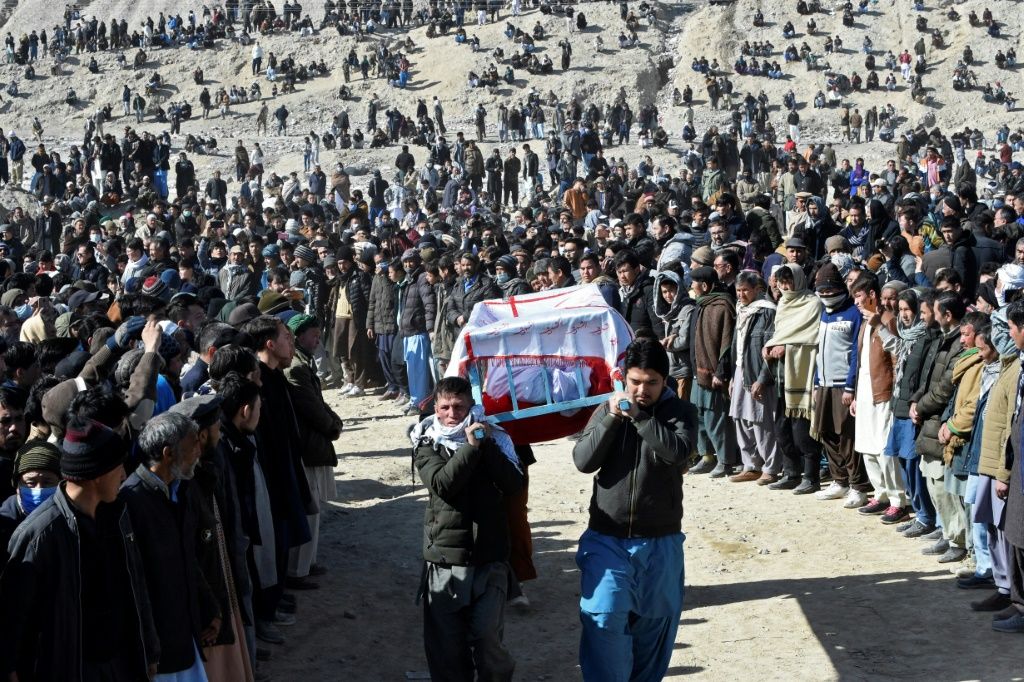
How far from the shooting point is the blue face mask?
4758 mm

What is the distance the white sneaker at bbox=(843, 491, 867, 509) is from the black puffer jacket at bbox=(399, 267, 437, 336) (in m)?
5.61

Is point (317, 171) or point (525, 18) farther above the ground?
point (525, 18)

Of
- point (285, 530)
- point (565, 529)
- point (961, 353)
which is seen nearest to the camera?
point (285, 530)

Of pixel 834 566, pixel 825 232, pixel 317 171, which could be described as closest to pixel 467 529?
pixel 834 566

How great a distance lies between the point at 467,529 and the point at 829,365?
465 centimetres

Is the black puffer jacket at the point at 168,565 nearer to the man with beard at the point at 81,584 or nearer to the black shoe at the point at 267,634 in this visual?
the man with beard at the point at 81,584

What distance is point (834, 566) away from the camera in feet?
26.4

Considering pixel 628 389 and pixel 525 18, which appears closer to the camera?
pixel 628 389

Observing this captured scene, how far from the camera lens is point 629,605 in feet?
18.2

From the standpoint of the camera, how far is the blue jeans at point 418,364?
13.9m

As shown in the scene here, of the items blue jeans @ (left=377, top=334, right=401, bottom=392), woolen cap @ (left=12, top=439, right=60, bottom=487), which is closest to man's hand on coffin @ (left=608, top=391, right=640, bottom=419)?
woolen cap @ (left=12, top=439, right=60, bottom=487)

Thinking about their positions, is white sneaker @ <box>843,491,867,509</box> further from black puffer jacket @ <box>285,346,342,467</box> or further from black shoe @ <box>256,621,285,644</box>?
black shoe @ <box>256,621,285,644</box>

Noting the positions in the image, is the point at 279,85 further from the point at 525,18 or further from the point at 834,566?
the point at 834,566

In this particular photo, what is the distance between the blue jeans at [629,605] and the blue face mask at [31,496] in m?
2.30
